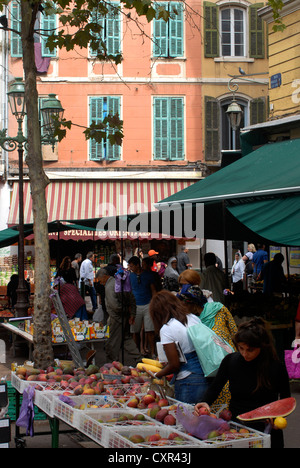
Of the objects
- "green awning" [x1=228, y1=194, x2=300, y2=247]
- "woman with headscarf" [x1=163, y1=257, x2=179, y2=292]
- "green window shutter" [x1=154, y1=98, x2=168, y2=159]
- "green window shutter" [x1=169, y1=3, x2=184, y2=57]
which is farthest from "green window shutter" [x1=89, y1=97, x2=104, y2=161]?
"green awning" [x1=228, y1=194, x2=300, y2=247]

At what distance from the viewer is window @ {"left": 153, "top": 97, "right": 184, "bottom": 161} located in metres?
24.8

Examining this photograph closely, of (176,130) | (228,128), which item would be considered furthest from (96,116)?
(228,128)

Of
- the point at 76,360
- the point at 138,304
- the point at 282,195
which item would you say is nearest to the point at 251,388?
the point at 76,360

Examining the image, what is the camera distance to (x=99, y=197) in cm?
2414

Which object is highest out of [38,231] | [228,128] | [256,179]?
[228,128]

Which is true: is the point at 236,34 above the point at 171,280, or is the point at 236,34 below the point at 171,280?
above

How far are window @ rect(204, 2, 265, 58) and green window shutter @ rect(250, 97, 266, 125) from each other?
1.63m

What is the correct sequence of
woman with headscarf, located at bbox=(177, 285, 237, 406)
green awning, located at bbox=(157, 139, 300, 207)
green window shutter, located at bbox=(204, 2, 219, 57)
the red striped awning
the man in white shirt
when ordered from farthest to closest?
green window shutter, located at bbox=(204, 2, 219, 57), the red striped awning, the man in white shirt, green awning, located at bbox=(157, 139, 300, 207), woman with headscarf, located at bbox=(177, 285, 237, 406)

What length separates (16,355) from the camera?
12.5 meters

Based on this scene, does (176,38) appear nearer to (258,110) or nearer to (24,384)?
(258,110)

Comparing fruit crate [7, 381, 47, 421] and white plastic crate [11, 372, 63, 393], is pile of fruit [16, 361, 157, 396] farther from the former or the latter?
fruit crate [7, 381, 47, 421]

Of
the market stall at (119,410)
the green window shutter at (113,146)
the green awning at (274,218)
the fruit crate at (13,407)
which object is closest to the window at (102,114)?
the green window shutter at (113,146)

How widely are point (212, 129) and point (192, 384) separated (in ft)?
65.8
